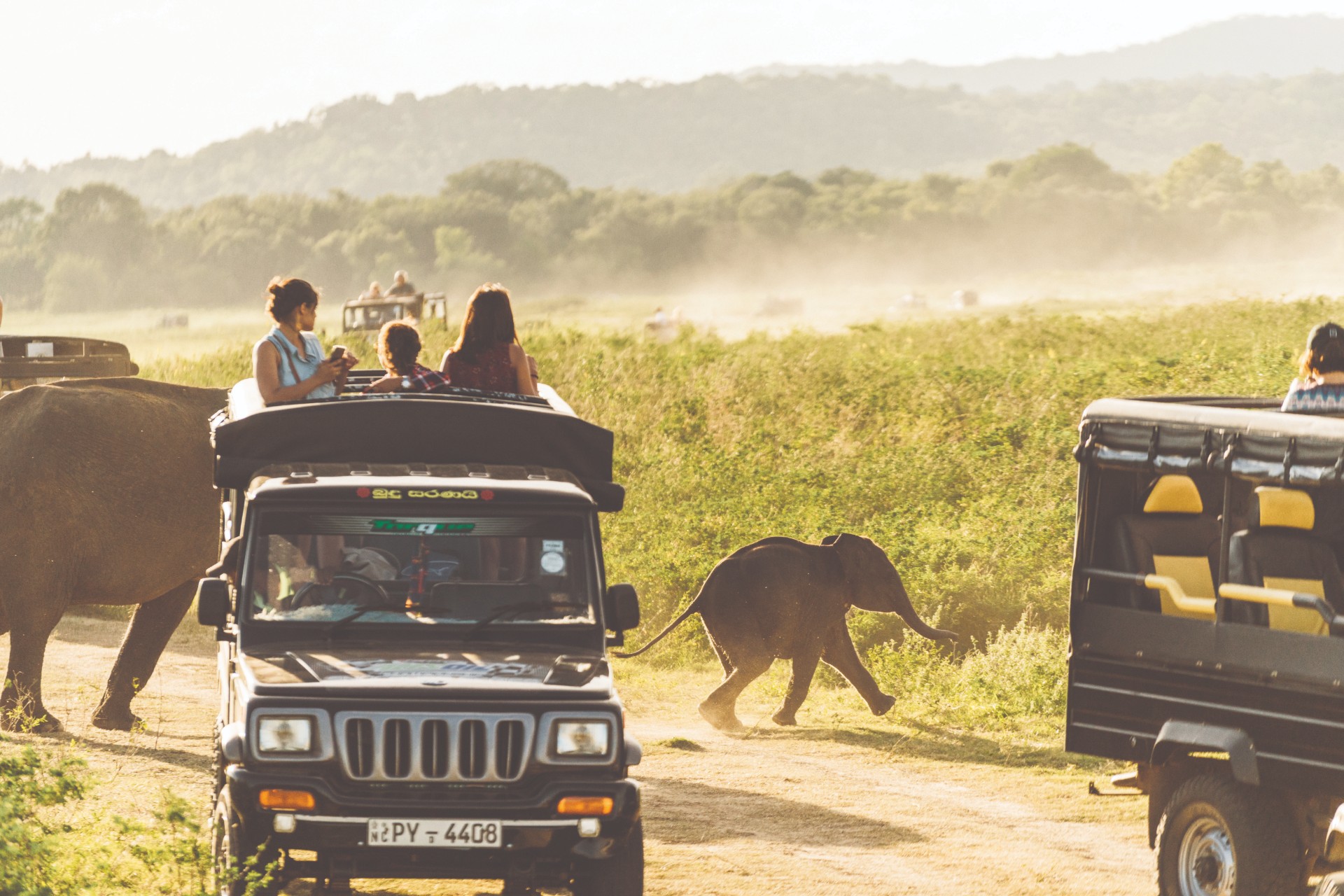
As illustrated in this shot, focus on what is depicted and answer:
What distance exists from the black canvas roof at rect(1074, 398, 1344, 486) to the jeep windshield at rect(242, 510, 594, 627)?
2386 mm

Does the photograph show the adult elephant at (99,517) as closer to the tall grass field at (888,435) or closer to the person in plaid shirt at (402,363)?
the person in plaid shirt at (402,363)

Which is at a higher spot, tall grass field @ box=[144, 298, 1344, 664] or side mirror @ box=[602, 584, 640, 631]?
side mirror @ box=[602, 584, 640, 631]

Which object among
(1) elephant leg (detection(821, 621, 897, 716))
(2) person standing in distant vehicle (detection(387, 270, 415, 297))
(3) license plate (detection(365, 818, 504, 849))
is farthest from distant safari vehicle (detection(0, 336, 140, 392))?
(2) person standing in distant vehicle (detection(387, 270, 415, 297))

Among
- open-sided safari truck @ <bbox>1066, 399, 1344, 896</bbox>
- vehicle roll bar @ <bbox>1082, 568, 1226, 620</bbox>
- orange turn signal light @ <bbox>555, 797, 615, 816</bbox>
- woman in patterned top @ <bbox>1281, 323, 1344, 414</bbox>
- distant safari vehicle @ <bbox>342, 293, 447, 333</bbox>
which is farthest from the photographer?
distant safari vehicle @ <bbox>342, 293, 447, 333</bbox>

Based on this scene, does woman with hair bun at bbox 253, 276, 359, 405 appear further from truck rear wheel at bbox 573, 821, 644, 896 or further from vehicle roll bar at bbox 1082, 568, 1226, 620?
vehicle roll bar at bbox 1082, 568, 1226, 620

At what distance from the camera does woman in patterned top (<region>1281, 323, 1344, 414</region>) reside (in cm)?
810

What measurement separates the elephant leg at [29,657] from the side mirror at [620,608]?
217 inches

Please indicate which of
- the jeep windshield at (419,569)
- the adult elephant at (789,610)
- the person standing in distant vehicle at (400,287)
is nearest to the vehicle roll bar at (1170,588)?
the jeep windshield at (419,569)

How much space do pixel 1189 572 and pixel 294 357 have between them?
15.0 ft

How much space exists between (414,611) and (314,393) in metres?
2.52

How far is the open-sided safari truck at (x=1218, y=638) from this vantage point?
6605mm

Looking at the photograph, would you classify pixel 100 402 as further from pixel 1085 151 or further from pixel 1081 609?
pixel 1085 151

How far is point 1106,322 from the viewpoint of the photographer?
3291 centimetres

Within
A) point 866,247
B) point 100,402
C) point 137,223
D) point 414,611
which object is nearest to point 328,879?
point 414,611
